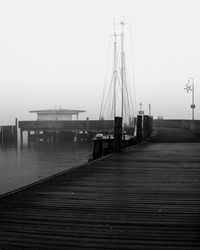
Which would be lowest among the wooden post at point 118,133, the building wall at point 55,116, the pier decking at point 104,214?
the pier decking at point 104,214

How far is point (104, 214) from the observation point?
205 inches

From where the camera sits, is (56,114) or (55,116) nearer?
(56,114)

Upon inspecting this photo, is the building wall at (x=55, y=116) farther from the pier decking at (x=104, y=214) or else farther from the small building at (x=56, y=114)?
the pier decking at (x=104, y=214)

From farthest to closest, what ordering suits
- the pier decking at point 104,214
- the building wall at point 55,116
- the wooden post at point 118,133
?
1. the building wall at point 55,116
2. the wooden post at point 118,133
3. the pier decking at point 104,214

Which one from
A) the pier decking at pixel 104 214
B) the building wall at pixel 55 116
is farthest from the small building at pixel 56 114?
the pier decking at pixel 104 214

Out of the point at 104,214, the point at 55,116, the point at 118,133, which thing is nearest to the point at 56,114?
the point at 55,116

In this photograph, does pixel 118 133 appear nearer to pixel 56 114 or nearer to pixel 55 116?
pixel 56 114

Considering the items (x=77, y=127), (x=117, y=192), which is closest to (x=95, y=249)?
(x=117, y=192)

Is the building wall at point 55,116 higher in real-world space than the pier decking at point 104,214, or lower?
higher

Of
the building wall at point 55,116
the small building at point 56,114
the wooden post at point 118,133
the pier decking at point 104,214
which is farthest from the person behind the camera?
the building wall at point 55,116

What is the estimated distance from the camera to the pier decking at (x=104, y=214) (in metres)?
4.05

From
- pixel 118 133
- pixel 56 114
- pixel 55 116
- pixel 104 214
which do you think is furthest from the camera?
pixel 55 116

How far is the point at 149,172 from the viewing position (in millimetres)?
9773

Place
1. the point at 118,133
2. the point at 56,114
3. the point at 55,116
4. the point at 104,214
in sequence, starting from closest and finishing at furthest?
1. the point at 104,214
2. the point at 118,133
3. the point at 56,114
4. the point at 55,116
